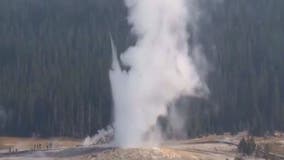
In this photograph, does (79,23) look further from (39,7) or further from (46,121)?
(46,121)

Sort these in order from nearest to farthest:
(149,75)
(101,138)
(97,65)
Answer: (149,75) < (101,138) < (97,65)

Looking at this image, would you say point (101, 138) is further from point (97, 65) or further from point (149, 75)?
point (97, 65)

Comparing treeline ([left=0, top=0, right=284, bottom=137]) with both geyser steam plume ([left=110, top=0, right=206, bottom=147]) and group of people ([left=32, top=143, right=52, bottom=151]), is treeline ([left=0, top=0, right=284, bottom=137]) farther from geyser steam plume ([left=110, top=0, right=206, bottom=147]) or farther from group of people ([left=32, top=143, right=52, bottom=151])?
group of people ([left=32, top=143, right=52, bottom=151])

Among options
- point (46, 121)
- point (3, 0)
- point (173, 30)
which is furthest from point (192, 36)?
point (3, 0)

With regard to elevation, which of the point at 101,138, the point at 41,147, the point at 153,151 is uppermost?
the point at 101,138

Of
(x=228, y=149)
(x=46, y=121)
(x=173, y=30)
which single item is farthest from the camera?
(x=46, y=121)

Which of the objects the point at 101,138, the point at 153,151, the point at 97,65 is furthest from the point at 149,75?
the point at 97,65

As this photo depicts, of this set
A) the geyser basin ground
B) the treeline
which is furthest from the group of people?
the treeline
